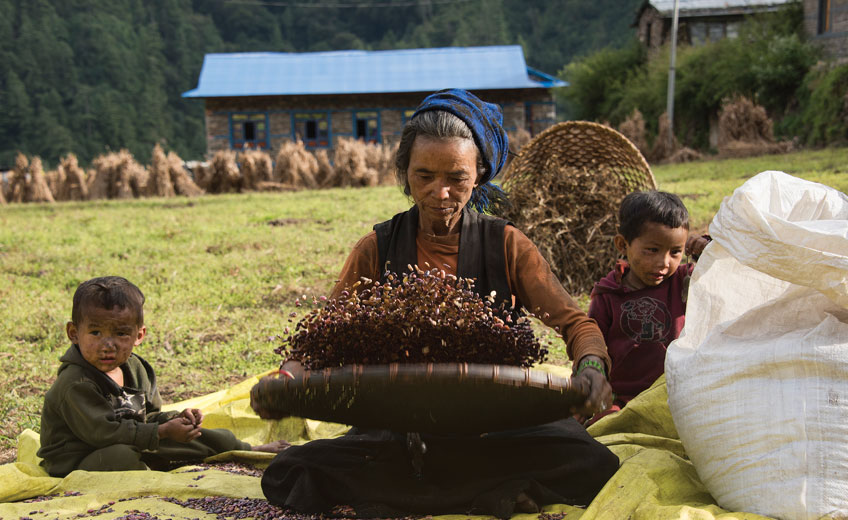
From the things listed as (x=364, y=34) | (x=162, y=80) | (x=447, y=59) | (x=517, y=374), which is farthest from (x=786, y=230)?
(x=364, y=34)

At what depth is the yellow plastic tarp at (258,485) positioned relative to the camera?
2.10 metres

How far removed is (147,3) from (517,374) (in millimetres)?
64882

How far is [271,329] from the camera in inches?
208

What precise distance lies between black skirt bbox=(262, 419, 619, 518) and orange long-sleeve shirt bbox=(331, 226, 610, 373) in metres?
0.31

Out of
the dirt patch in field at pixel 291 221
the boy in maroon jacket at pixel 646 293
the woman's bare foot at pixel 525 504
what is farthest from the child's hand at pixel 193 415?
the dirt patch in field at pixel 291 221

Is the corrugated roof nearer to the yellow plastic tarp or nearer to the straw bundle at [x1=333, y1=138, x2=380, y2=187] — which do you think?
the straw bundle at [x1=333, y1=138, x2=380, y2=187]

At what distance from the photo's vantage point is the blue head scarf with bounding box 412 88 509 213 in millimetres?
2467

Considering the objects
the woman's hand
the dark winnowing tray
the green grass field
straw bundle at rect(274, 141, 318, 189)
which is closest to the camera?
the dark winnowing tray

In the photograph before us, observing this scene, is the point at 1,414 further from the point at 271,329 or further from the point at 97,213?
the point at 97,213

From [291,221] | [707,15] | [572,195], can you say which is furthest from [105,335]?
[707,15]

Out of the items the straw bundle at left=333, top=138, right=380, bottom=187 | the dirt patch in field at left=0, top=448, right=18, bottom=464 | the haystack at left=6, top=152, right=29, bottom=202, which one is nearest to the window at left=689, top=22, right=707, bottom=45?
the straw bundle at left=333, top=138, right=380, bottom=187

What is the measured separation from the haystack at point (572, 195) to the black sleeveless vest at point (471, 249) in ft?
9.31

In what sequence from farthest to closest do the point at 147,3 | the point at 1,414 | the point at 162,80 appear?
1. the point at 147,3
2. the point at 162,80
3. the point at 1,414

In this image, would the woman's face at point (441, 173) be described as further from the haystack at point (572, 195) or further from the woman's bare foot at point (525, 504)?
the haystack at point (572, 195)
